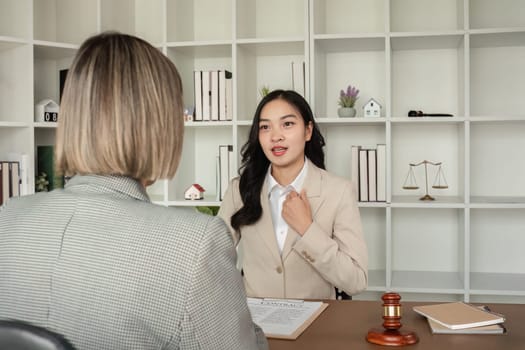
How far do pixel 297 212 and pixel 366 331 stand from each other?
31.2 inches

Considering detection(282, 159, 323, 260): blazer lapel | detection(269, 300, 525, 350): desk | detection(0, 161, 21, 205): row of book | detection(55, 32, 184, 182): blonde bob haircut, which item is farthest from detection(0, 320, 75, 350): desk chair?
detection(0, 161, 21, 205): row of book

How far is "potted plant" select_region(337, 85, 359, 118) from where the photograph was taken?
3.41 m

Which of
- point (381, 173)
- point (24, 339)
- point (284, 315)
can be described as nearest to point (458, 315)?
point (284, 315)

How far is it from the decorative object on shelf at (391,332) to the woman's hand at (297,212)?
0.78 m

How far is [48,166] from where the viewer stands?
350cm

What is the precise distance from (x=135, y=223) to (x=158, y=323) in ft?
0.53

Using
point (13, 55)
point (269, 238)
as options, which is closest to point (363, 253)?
point (269, 238)

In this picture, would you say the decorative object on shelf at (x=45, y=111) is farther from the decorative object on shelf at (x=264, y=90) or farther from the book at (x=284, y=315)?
the book at (x=284, y=315)

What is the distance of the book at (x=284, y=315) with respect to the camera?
158cm

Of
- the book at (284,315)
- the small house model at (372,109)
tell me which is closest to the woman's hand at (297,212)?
the book at (284,315)

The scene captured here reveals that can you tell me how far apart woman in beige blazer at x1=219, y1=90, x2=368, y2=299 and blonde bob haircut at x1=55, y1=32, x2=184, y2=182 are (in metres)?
1.25

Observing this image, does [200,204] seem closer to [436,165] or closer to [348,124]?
[348,124]

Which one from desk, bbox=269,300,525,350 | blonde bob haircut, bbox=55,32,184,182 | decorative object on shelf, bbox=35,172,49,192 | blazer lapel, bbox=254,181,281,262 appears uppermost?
blonde bob haircut, bbox=55,32,184,182

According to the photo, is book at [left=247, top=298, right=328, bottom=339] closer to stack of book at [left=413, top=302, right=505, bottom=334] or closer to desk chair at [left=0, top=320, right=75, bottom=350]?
stack of book at [left=413, top=302, right=505, bottom=334]
